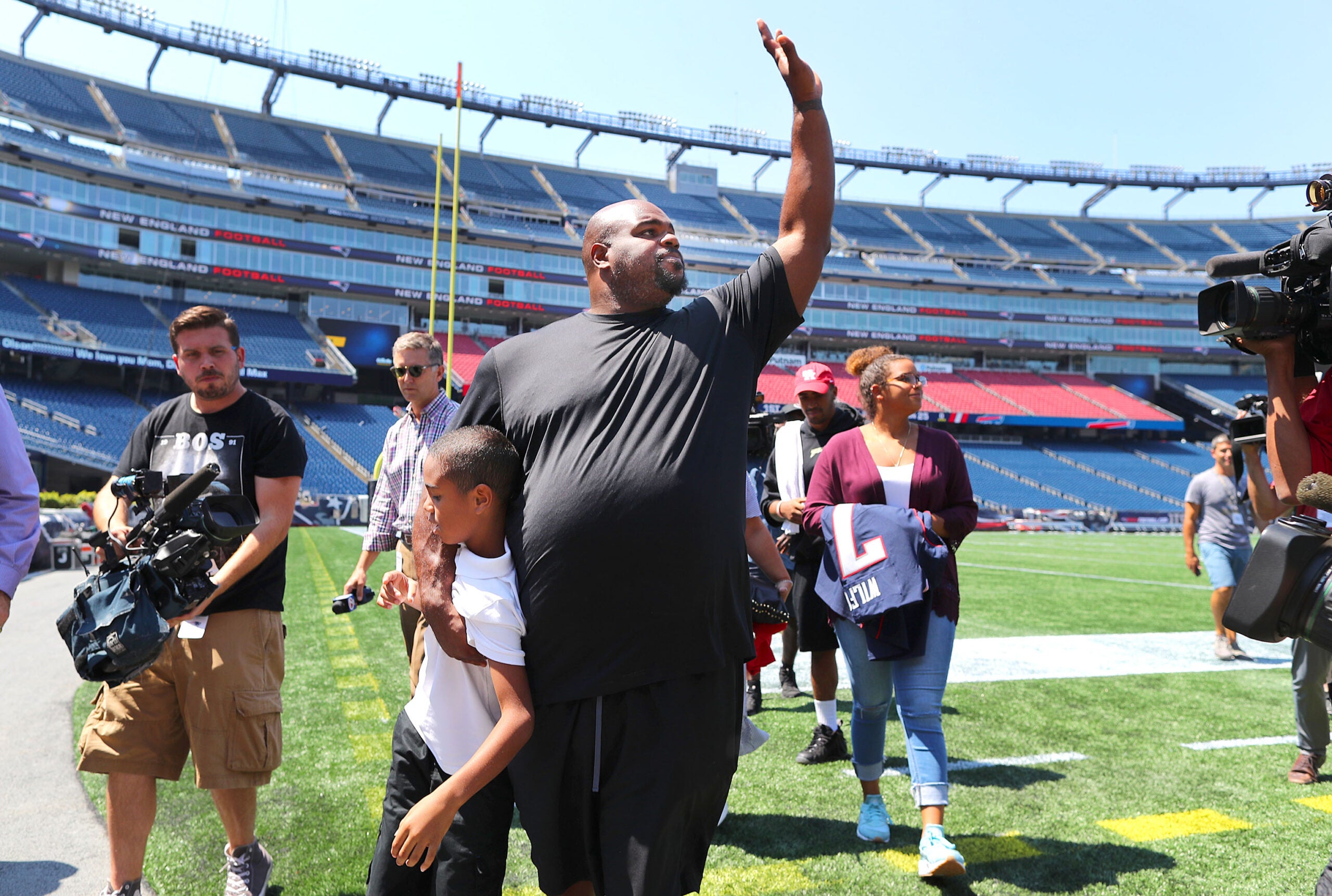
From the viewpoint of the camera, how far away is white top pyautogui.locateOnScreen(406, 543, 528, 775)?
1705 mm

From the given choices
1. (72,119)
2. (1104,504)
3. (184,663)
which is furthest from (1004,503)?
(72,119)

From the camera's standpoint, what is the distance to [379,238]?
4166 cm

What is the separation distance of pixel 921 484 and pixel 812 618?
1366 millimetres

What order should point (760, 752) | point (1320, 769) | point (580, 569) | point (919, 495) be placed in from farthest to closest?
1. point (760, 752)
2. point (1320, 769)
3. point (919, 495)
4. point (580, 569)

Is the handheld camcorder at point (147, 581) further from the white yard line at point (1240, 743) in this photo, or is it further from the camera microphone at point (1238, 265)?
the white yard line at point (1240, 743)

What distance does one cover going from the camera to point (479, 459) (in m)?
1.78

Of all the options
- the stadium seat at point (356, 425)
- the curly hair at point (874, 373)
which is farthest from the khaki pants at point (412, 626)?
the stadium seat at point (356, 425)

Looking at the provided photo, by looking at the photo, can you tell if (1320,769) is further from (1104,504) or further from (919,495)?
(1104,504)

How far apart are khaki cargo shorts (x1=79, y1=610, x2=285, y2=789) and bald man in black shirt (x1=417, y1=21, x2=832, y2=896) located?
1.43 meters

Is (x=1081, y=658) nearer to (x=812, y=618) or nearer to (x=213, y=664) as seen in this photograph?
(x=812, y=618)

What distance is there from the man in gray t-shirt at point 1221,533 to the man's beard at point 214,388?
7226 millimetres

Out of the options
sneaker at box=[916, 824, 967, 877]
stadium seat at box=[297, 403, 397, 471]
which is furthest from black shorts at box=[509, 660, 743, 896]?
stadium seat at box=[297, 403, 397, 471]

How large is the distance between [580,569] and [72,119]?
153 ft

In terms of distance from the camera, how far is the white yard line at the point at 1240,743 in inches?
182
